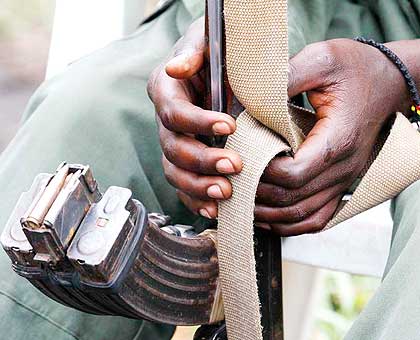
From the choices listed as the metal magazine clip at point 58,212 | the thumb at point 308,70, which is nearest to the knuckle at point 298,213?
the thumb at point 308,70

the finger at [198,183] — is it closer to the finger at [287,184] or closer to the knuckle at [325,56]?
the finger at [287,184]

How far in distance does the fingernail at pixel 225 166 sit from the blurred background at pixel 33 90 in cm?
57

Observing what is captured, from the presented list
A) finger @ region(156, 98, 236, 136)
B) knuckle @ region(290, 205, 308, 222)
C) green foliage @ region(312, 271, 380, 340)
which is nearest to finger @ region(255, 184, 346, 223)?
knuckle @ region(290, 205, 308, 222)

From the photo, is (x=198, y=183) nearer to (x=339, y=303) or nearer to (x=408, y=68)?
(x=408, y=68)

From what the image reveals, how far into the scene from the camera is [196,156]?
2.98 ft

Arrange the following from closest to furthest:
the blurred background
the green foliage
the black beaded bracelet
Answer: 1. the black beaded bracelet
2. the blurred background
3. the green foliage

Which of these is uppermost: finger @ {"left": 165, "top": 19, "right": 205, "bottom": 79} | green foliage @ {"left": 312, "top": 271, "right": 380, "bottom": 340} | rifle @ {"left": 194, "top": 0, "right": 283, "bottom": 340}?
finger @ {"left": 165, "top": 19, "right": 205, "bottom": 79}

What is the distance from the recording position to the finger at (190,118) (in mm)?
874

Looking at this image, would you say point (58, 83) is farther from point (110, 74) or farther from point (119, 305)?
point (119, 305)

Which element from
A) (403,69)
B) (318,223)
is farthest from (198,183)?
(403,69)

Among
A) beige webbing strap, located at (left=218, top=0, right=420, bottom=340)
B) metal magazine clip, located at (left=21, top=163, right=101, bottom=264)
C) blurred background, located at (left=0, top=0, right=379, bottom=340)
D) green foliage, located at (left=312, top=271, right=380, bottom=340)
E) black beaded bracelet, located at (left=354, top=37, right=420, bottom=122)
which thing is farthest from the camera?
green foliage, located at (left=312, top=271, right=380, bottom=340)

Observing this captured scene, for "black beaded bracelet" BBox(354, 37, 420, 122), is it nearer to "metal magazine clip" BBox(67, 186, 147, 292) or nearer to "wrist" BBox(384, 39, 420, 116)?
"wrist" BBox(384, 39, 420, 116)

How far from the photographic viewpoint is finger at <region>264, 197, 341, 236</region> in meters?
0.95

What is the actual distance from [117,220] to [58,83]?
386mm
